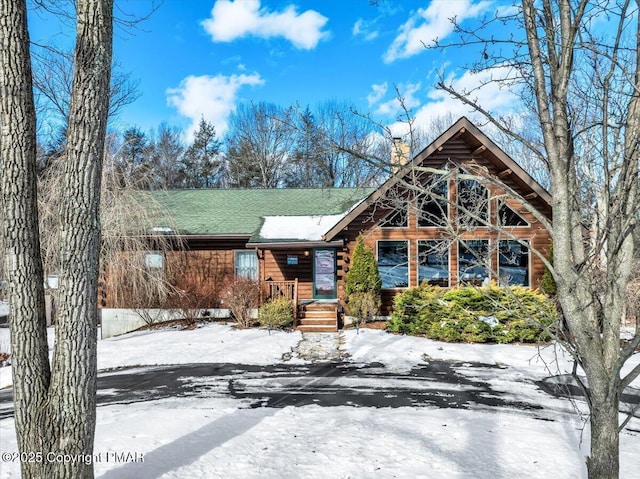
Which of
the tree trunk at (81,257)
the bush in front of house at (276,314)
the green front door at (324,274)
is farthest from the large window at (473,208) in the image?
the green front door at (324,274)

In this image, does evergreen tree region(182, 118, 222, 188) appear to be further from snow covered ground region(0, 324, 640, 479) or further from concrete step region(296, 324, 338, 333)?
snow covered ground region(0, 324, 640, 479)

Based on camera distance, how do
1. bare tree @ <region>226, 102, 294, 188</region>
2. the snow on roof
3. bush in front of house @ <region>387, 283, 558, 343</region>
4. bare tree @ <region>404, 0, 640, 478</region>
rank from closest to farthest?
bare tree @ <region>404, 0, 640, 478</region> → bush in front of house @ <region>387, 283, 558, 343</region> → the snow on roof → bare tree @ <region>226, 102, 294, 188</region>

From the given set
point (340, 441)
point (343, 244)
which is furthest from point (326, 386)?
point (343, 244)

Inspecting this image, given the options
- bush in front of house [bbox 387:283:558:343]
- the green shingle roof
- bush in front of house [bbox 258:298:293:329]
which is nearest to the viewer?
bush in front of house [bbox 387:283:558:343]

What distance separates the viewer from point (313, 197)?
18375 mm

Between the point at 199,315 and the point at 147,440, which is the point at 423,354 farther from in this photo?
the point at 199,315

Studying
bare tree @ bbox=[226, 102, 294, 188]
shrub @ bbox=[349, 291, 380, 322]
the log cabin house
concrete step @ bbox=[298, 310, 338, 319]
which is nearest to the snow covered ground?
shrub @ bbox=[349, 291, 380, 322]

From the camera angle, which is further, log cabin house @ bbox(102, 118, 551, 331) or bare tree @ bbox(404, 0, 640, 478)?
log cabin house @ bbox(102, 118, 551, 331)

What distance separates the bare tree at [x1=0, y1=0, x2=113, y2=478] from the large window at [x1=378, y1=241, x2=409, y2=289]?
1150cm

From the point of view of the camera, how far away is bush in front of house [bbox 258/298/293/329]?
507 inches

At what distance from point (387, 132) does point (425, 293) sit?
9.56m

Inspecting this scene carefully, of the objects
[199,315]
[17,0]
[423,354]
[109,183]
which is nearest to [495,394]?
[423,354]

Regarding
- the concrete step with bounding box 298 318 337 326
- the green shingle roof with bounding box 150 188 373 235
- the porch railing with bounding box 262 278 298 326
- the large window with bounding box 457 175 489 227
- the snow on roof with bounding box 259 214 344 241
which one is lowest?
the concrete step with bounding box 298 318 337 326

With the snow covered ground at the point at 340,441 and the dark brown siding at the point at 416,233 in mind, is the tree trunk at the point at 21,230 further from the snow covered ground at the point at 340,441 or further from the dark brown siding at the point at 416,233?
the dark brown siding at the point at 416,233
